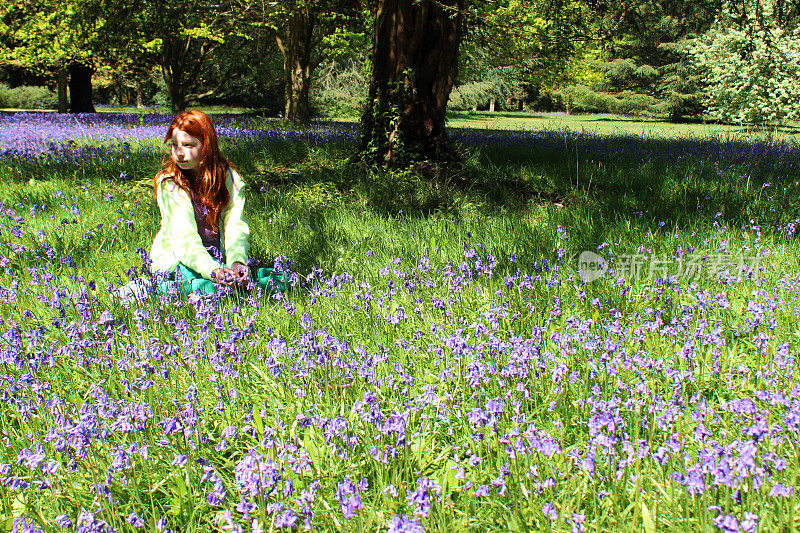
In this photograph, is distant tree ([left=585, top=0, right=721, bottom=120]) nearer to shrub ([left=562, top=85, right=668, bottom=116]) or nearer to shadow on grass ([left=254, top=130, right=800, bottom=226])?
shrub ([left=562, top=85, right=668, bottom=116])

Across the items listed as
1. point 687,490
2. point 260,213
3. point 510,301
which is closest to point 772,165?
point 510,301

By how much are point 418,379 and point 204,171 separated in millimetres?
2141

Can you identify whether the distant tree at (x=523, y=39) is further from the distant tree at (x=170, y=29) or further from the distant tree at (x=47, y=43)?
the distant tree at (x=47, y=43)

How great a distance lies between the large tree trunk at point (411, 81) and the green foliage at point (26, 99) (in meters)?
47.2

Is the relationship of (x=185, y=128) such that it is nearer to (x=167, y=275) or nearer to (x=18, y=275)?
(x=167, y=275)

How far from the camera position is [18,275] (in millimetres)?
3697

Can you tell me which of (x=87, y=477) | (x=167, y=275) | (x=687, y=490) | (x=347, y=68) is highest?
(x=347, y=68)

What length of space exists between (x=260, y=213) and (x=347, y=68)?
3530cm

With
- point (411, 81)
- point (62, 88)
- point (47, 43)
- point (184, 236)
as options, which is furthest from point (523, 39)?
point (62, 88)

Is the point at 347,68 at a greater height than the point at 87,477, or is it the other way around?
the point at 347,68

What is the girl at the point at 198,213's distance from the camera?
3.31 metres

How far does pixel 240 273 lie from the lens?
126 inches

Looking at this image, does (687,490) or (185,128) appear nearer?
(687,490)

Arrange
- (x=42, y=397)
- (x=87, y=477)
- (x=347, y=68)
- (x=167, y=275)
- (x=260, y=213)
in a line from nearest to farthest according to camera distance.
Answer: (x=87, y=477) → (x=42, y=397) → (x=167, y=275) → (x=260, y=213) → (x=347, y=68)
